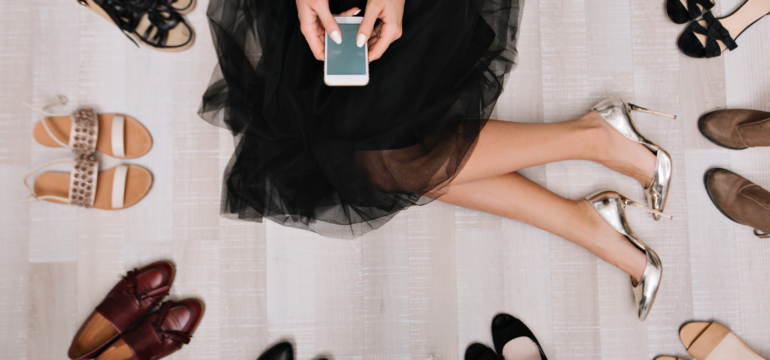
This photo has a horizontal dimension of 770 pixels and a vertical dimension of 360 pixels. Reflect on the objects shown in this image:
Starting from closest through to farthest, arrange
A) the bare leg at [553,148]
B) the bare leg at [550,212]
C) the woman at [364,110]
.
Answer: the woman at [364,110] < the bare leg at [553,148] < the bare leg at [550,212]

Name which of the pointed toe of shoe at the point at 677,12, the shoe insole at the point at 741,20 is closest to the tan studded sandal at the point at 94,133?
the pointed toe of shoe at the point at 677,12

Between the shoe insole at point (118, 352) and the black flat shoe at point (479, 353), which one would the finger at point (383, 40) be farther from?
the shoe insole at point (118, 352)

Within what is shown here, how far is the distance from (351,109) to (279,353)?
0.80 metres

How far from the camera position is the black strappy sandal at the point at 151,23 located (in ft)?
3.96

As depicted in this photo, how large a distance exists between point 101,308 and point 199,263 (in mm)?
289

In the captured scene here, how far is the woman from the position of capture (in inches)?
30.8

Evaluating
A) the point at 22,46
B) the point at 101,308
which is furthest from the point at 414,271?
the point at 22,46

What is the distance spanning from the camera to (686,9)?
4.11ft

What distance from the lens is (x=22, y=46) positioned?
126 cm

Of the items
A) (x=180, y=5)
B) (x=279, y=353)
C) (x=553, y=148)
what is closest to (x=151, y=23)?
(x=180, y=5)

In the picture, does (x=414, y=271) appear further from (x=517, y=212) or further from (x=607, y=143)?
(x=607, y=143)

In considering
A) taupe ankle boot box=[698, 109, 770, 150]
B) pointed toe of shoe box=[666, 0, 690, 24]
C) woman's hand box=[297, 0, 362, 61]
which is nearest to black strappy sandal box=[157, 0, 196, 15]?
woman's hand box=[297, 0, 362, 61]

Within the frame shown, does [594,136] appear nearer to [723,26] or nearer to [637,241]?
[637,241]

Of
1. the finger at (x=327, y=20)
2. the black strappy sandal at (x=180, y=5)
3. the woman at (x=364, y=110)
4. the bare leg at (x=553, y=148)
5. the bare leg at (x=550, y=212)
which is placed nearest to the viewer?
the finger at (x=327, y=20)
